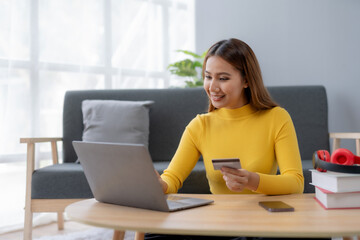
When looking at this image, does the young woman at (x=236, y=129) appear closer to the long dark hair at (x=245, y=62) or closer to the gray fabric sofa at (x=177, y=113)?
the long dark hair at (x=245, y=62)

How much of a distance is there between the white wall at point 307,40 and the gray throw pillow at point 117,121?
1.39 metres

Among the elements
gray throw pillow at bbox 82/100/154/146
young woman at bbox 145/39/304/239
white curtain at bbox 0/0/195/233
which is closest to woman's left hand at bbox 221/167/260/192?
young woman at bbox 145/39/304/239

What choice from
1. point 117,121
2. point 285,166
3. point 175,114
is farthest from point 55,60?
point 285,166

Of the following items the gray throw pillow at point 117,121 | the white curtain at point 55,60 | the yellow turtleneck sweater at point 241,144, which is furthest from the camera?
the white curtain at point 55,60

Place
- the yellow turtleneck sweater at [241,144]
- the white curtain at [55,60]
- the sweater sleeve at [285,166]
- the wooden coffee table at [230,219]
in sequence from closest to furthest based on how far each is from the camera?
the wooden coffee table at [230,219]
the sweater sleeve at [285,166]
the yellow turtleneck sweater at [241,144]
the white curtain at [55,60]

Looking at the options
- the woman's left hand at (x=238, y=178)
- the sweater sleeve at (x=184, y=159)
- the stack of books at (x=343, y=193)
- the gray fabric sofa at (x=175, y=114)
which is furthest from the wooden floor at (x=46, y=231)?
the stack of books at (x=343, y=193)

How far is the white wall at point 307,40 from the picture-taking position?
3135 mm

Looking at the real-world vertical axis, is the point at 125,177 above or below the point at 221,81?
below

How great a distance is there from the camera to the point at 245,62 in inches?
55.8

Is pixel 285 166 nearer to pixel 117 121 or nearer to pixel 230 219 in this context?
pixel 230 219

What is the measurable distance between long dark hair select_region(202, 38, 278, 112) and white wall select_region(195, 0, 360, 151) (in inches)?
76.4

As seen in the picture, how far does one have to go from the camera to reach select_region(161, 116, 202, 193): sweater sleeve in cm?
136

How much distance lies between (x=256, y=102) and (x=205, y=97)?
130 centimetres

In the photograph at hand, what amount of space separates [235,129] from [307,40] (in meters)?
2.21
